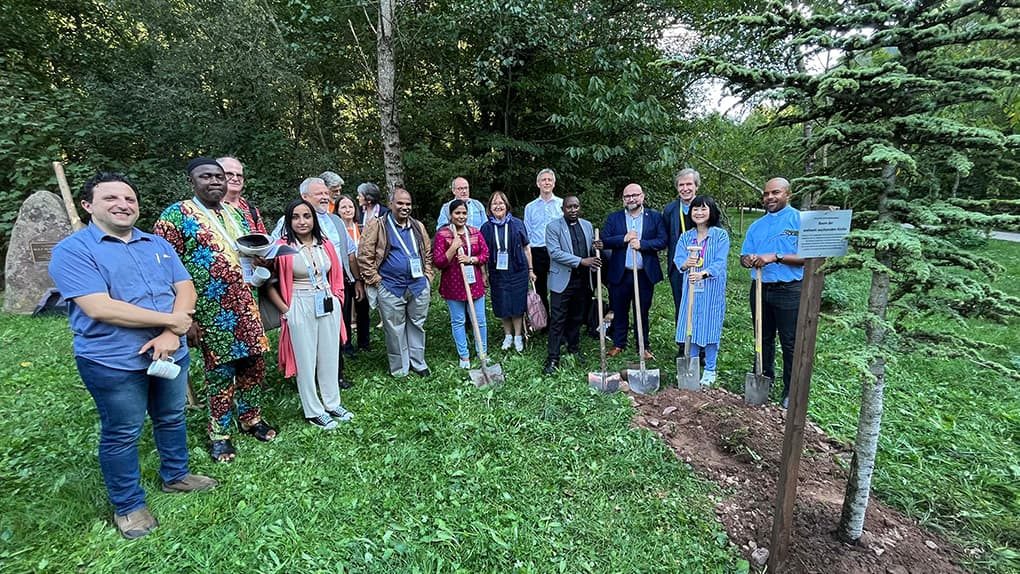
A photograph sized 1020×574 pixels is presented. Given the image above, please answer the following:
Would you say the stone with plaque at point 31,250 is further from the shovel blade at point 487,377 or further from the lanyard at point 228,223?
the shovel blade at point 487,377

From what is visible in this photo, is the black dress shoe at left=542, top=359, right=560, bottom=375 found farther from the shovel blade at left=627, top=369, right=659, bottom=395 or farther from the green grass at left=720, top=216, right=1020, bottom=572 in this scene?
the green grass at left=720, top=216, right=1020, bottom=572

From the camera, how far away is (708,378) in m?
4.20

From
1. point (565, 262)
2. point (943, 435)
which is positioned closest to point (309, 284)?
point (565, 262)

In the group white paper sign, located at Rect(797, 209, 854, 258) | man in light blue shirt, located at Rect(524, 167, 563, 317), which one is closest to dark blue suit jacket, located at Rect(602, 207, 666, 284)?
man in light blue shirt, located at Rect(524, 167, 563, 317)

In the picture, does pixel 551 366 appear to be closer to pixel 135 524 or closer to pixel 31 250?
pixel 135 524

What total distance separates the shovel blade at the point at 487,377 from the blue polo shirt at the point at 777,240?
248 centimetres

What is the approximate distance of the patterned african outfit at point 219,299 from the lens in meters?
2.81

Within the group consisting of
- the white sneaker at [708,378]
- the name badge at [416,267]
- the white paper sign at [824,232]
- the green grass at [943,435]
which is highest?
the white paper sign at [824,232]

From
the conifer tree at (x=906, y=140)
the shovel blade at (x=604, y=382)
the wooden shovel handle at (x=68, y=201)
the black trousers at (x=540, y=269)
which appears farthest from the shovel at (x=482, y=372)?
the wooden shovel handle at (x=68, y=201)

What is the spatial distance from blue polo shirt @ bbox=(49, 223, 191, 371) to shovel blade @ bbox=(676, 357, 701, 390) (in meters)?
3.92

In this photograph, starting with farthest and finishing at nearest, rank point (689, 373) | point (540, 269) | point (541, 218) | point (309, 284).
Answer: point (540, 269) < point (541, 218) < point (689, 373) < point (309, 284)

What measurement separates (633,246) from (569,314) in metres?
1.05

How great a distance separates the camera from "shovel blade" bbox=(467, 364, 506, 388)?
13.9 ft

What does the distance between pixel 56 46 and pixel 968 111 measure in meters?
15.6
